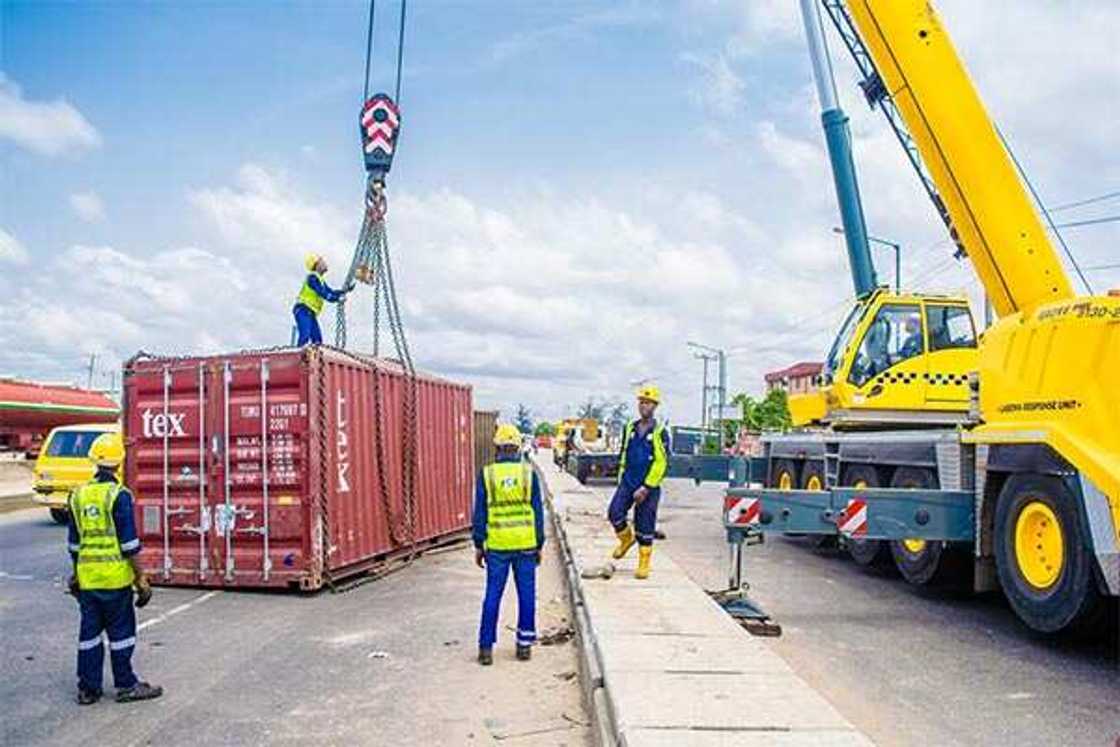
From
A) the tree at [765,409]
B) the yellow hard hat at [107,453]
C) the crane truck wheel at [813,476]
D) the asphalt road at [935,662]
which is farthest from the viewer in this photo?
the tree at [765,409]

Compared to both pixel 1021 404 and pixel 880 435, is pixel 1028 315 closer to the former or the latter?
pixel 1021 404

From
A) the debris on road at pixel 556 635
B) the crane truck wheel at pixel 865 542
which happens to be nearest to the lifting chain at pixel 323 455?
the debris on road at pixel 556 635

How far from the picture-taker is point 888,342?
39.2 ft

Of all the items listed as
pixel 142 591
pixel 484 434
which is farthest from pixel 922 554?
pixel 484 434

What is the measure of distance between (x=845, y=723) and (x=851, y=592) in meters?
5.90

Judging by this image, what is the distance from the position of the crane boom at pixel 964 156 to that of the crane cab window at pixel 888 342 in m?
2.36

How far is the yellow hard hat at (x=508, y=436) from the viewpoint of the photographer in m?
7.50

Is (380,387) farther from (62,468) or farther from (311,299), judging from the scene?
(62,468)

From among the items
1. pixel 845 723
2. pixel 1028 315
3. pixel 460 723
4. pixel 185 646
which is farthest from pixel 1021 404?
pixel 185 646

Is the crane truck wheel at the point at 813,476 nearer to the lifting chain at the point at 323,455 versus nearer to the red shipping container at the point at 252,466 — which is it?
the red shipping container at the point at 252,466

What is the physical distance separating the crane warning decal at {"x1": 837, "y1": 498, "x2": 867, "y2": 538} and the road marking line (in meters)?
5.85

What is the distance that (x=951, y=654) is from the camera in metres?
7.70

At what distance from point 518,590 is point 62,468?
11.6 meters

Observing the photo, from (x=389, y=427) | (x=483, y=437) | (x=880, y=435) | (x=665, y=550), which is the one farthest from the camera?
(x=483, y=437)
